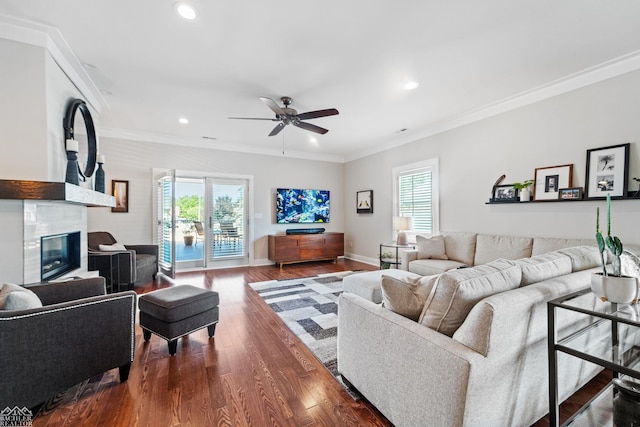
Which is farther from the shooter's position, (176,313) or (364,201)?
(364,201)

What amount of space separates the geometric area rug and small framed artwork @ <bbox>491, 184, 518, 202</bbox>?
Result: 264cm

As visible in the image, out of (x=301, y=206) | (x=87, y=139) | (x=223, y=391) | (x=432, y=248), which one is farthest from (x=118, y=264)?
(x=432, y=248)

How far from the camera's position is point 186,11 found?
6.69ft

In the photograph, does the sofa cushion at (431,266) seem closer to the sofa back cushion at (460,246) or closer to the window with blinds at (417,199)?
the sofa back cushion at (460,246)

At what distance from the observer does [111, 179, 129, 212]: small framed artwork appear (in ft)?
16.0

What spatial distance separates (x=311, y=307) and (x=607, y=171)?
11.7ft

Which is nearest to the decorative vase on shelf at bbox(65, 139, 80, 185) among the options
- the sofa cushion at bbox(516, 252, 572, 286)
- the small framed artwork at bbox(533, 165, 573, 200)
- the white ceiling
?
the white ceiling

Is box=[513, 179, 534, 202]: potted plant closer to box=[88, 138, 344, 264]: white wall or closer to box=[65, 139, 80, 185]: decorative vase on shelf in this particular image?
box=[88, 138, 344, 264]: white wall

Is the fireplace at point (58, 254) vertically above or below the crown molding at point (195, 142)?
below

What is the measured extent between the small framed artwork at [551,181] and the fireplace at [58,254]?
17.9ft

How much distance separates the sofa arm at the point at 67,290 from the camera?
6.92 ft

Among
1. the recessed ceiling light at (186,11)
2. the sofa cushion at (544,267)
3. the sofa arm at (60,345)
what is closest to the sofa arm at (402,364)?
the sofa cushion at (544,267)

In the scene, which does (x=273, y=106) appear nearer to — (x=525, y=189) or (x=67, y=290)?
(x=67, y=290)

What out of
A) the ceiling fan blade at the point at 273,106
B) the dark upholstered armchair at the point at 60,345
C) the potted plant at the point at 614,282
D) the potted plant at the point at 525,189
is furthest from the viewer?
the potted plant at the point at 525,189
